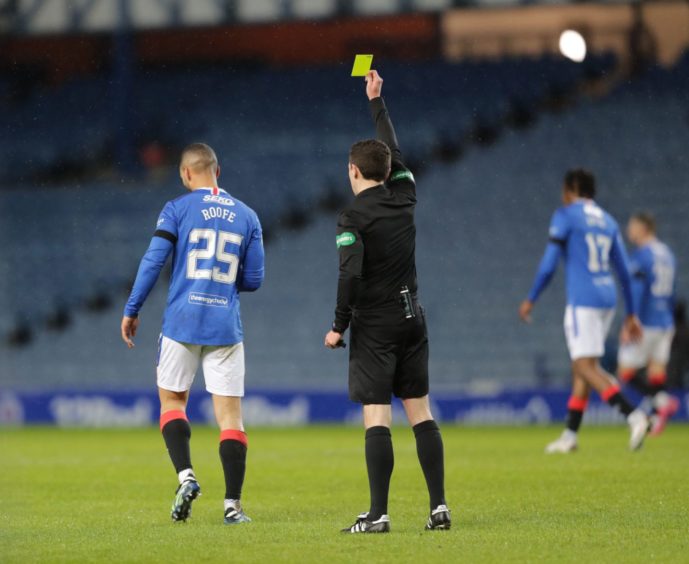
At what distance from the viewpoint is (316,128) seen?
2734cm

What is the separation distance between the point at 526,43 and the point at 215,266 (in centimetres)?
1956

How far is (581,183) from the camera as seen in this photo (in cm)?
1274

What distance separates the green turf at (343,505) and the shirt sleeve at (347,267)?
3.75ft

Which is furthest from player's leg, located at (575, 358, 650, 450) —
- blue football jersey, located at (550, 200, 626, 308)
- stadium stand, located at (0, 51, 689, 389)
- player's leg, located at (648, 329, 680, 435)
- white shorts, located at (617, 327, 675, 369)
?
stadium stand, located at (0, 51, 689, 389)

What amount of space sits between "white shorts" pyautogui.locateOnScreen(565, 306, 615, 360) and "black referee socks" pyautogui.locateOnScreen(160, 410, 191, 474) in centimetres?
530

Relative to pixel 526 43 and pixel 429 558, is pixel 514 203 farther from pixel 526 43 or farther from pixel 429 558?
pixel 429 558

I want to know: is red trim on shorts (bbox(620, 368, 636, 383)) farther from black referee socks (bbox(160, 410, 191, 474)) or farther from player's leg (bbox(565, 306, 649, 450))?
black referee socks (bbox(160, 410, 191, 474))

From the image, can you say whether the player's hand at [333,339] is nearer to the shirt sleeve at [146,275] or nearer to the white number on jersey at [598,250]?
the shirt sleeve at [146,275]

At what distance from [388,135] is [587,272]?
208 inches

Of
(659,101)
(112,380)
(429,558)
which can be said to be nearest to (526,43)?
(659,101)

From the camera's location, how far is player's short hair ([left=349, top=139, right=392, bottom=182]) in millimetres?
7512

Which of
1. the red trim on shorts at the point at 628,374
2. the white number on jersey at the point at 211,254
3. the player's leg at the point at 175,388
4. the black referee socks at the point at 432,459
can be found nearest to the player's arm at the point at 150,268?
the white number on jersey at the point at 211,254

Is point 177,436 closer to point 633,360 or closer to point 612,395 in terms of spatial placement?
point 612,395

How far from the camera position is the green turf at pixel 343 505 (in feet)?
22.2
